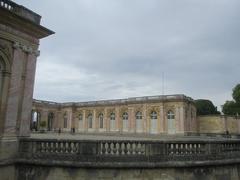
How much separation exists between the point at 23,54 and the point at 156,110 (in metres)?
27.2

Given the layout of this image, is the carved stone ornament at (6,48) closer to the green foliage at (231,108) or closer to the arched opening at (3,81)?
the arched opening at (3,81)

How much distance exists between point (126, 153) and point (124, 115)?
99.8ft

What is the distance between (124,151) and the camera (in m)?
6.80

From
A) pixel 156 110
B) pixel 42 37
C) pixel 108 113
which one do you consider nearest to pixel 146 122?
pixel 156 110

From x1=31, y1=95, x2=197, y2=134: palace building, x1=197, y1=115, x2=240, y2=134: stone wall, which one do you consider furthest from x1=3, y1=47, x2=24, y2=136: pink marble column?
x1=197, y1=115, x2=240, y2=134: stone wall

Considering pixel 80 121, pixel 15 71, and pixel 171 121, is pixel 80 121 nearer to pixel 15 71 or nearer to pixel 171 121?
pixel 171 121

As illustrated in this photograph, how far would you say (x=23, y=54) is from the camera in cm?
791

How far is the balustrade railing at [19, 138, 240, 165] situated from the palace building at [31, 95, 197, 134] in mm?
24651

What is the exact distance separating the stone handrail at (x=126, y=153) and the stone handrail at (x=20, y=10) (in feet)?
12.6

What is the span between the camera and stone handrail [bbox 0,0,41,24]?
7.48 m

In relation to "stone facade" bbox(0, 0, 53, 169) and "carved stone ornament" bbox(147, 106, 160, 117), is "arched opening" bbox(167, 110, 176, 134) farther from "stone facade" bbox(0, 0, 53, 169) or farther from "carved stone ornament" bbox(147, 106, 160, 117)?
"stone facade" bbox(0, 0, 53, 169)

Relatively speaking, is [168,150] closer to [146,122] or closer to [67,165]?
[67,165]

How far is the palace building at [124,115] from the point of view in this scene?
32188 millimetres

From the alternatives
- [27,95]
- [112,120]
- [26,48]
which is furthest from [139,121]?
[26,48]
